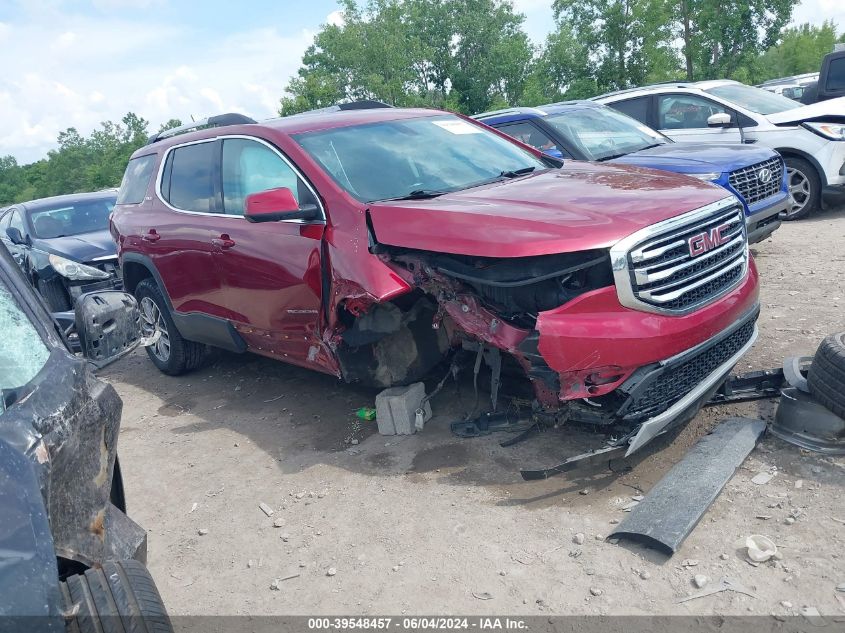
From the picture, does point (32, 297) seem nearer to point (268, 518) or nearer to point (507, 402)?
point (268, 518)

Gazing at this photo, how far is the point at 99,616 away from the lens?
1703 mm

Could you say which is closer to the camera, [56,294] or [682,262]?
[682,262]

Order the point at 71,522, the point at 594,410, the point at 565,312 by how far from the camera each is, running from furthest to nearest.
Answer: the point at 594,410
the point at 565,312
the point at 71,522

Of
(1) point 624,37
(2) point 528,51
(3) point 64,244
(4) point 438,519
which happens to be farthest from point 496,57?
(4) point 438,519

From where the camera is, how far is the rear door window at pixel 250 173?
4.70m

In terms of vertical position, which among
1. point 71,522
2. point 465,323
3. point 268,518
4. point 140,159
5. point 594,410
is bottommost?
point 268,518

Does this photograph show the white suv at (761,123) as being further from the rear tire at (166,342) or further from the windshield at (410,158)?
the rear tire at (166,342)

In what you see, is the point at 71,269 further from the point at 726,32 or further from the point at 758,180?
the point at 726,32

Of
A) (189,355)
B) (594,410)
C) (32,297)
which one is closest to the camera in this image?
(32,297)

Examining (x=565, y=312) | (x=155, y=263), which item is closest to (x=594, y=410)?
(x=565, y=312)

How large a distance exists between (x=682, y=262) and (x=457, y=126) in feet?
7.66

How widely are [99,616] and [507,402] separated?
3134mm

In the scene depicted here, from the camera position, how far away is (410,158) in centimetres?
473

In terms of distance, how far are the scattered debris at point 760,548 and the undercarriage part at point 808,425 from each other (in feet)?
2.81
